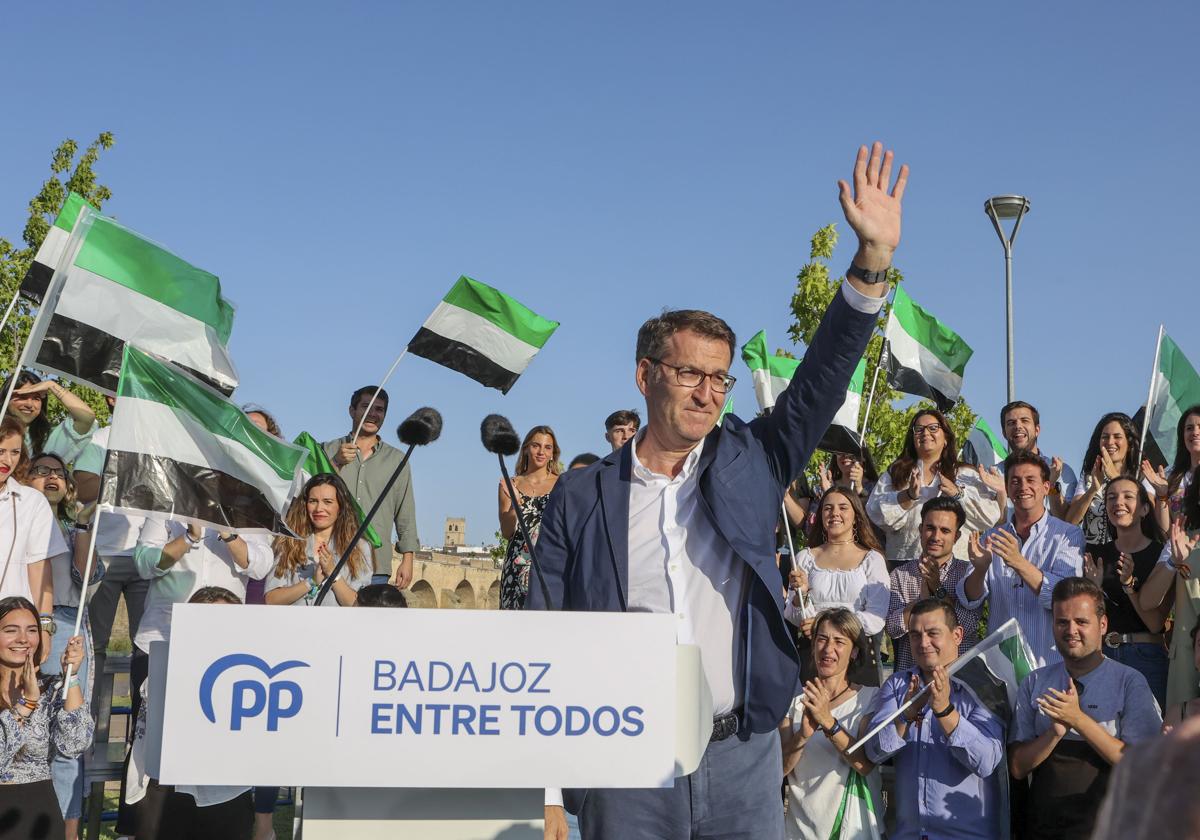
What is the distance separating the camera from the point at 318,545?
Result: 26.5 ft

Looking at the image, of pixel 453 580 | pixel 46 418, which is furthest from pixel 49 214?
pixel 453 580

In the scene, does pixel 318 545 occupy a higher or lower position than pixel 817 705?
higher

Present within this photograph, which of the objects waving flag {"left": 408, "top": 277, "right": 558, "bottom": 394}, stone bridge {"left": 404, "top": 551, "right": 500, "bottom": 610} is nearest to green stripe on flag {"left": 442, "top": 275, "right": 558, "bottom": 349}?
waving flag {"left": 408, "top": 277, "right": 558, "bottom": 394}

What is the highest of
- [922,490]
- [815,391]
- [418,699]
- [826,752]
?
[922,490]

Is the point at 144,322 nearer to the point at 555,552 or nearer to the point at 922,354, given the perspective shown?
the point at 555,552

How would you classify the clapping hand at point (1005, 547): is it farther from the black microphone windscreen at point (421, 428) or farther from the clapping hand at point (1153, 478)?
the black microphone windscreen at point (421, 428)

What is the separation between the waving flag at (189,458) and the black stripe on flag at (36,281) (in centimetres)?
238

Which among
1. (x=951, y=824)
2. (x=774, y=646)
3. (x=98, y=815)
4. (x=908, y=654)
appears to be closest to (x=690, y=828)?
(x=774, y=646)

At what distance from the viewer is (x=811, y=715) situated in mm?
6500

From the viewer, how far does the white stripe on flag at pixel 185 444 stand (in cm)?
605

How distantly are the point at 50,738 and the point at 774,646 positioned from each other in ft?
15.1

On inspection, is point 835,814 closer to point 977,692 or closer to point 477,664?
point 977,692

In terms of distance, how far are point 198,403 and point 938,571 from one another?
4362 mm

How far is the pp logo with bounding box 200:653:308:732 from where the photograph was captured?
2973 mm
